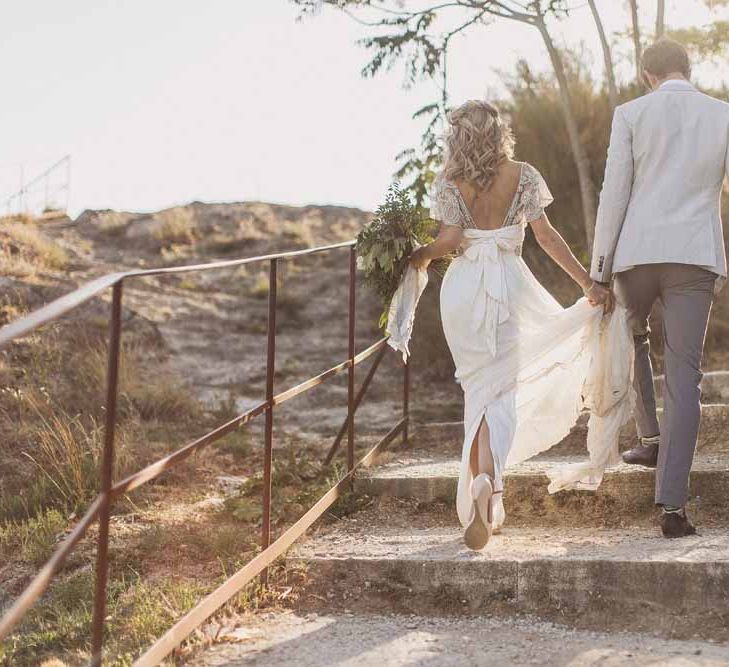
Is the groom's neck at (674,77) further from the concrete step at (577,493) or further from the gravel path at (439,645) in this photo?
the gravel path at (439,645)

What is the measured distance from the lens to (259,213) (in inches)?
742

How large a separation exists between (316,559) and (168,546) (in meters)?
1.20

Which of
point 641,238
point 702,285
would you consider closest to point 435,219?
point 641,238

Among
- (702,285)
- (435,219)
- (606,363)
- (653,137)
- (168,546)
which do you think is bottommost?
(168,546)

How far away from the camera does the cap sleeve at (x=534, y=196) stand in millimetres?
4164

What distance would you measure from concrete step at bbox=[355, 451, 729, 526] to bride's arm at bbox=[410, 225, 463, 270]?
3.67 feet

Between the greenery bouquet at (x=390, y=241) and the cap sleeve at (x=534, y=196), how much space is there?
53cm

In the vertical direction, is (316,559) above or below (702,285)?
below

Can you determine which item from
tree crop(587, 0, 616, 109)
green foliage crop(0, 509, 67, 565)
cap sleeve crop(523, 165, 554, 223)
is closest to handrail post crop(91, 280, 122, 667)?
cap sleeve crop(523, 165, 554, 223)

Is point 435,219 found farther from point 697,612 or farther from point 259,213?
point 259,213

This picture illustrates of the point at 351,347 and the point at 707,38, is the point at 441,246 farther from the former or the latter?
the point at 707,38

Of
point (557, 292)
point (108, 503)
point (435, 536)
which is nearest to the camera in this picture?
point (108, 503)

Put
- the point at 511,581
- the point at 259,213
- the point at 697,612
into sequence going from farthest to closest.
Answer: the point at 259,213 < the point at 511,581 < the point at 697,612

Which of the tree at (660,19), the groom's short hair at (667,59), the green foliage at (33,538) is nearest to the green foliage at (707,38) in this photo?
the tree at (660,19)
